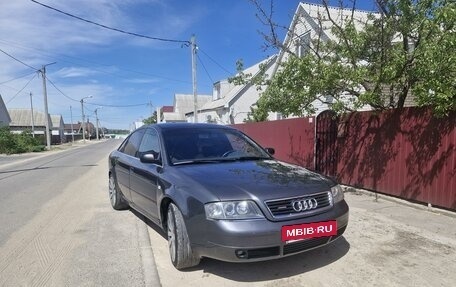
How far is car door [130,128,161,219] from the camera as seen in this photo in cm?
484

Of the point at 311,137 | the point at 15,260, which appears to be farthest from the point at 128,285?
the point at 311,137

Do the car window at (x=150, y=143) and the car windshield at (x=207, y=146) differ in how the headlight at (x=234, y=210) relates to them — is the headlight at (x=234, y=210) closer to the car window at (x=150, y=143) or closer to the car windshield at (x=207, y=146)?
the car windshield at (x=207, y=146)

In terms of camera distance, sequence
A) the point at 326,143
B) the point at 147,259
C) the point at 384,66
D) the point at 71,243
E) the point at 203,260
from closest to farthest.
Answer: the point at 203,260 < the point at 147,259 < the point at 71,243 < the point at 384,66 < the point at 326,143

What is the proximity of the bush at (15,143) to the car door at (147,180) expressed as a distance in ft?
106

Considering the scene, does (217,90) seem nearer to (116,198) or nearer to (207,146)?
(116,198)

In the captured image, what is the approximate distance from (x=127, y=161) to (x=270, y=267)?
10.2 feet

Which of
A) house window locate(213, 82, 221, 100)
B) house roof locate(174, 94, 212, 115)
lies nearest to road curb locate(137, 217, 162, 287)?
house window locate(213, 82, 221, 100)

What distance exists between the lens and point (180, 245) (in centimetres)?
400

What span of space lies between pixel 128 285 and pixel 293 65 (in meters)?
5.53

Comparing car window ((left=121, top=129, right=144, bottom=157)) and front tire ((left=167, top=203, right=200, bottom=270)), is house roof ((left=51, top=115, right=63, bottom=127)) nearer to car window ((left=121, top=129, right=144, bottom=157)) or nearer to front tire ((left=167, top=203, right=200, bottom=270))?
car window ((left=121, top=129, right=144, bottom=157))

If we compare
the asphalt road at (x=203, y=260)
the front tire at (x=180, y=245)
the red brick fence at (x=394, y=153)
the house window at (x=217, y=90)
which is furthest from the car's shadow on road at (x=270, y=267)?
the house window at (x=217, y=90)

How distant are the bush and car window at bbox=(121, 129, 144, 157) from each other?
102 feet

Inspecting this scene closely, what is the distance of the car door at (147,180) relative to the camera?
4840 millimetres

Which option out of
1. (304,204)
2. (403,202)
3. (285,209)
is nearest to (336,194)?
(304,204)
